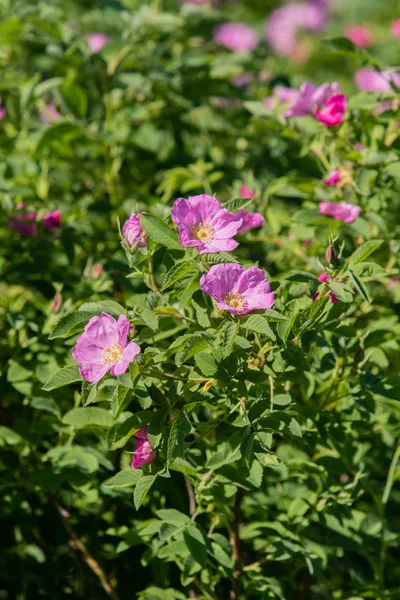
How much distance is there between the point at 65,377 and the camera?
1.22m

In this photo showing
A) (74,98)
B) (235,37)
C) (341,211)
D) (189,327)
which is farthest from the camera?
(235,37)

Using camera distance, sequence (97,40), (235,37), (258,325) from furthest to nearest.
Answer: (235,37), (97,40), (258,325)

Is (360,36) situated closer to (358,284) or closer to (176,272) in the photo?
(358,284)

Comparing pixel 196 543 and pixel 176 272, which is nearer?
pixel 176 272

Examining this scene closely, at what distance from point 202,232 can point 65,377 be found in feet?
1.03

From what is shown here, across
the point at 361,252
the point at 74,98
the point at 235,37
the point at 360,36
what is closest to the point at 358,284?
the point at 361,252

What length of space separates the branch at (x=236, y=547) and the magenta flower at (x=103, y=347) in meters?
0.46

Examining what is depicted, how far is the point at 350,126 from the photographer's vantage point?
1.84 metres

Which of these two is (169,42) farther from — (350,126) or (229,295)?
(229,295)

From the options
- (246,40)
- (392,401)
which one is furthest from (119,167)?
(246,40)

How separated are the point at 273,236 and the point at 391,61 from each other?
2.44 meters

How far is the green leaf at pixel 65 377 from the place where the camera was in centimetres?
120

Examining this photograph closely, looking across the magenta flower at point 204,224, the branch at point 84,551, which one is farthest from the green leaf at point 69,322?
the branch at point 84,551

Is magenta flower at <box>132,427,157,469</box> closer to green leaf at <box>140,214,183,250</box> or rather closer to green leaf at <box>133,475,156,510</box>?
green leaf at <box>133,475,156,510</box>
